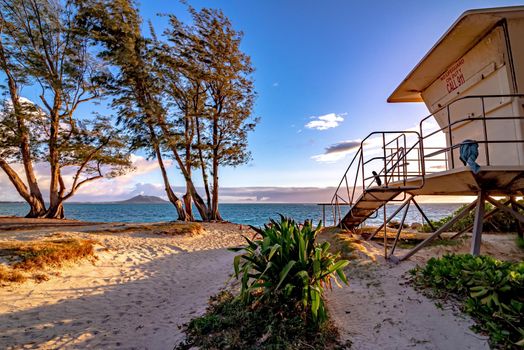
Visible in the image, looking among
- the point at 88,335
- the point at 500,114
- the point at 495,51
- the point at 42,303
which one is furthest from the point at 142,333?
the point at 495,51

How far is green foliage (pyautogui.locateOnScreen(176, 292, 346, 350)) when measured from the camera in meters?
3.62

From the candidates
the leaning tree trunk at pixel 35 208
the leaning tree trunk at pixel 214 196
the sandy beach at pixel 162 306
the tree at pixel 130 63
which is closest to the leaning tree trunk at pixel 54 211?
the leaning tree trunk at pixel 35 208

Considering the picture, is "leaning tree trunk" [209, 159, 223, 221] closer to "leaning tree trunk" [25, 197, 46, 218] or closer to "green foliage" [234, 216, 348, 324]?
"leaning tree trunk" [25, 197, 46, 218]

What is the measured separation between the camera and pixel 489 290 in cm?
398

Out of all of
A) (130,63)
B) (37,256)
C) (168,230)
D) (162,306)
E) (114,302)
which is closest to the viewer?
(162,306)

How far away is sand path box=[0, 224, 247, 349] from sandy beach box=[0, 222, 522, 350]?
0.06 feet

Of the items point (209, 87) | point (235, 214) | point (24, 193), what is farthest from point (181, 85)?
point (235, 214)

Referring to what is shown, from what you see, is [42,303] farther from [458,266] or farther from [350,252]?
[458,266]

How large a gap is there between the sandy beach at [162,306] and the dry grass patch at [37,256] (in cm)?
30

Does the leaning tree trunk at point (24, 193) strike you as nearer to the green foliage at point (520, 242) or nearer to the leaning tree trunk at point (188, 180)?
the leaning tree trunk at point (188, 180)

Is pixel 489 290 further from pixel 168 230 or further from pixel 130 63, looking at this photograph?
pixel 130 63

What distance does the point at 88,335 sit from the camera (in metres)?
4.49

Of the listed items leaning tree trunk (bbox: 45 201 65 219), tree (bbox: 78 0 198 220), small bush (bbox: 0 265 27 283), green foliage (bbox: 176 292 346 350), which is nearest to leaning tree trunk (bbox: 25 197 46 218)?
leaning tree trunk (bbox: 45 201 65 219)

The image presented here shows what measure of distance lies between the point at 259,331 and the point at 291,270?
3.33ft
